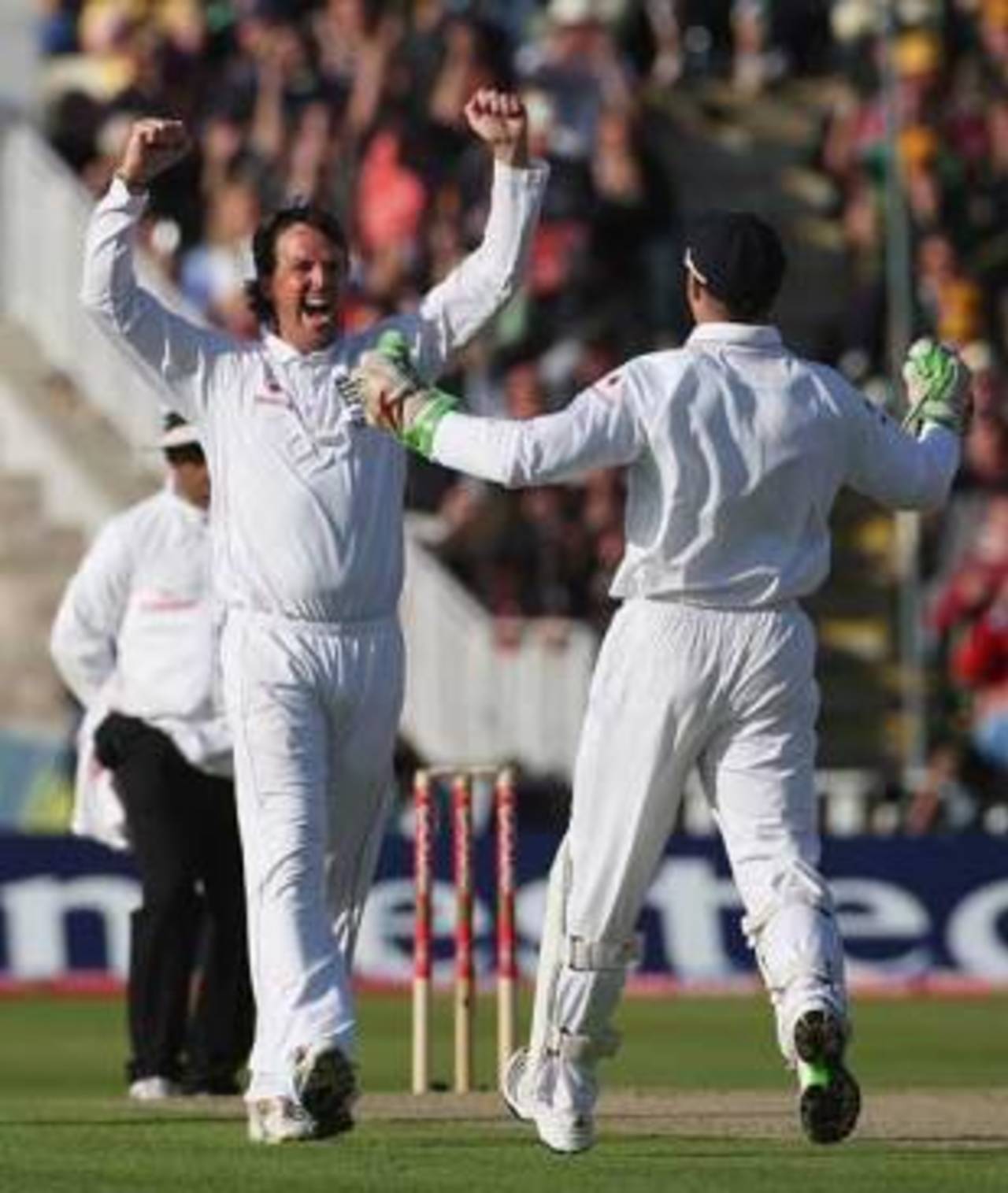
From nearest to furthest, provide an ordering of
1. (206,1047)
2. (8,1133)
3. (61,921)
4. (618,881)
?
1. (618,881)
2. (8,1133)
3. (206,1047)
4. (61,921)

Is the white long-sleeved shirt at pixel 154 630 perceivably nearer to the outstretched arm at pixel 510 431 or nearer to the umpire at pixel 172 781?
the umpire at pixel 172 781

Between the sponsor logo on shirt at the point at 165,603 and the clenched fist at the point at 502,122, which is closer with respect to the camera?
the clenched fist at the point at 502,122

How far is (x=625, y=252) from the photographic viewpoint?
2923 centimetres

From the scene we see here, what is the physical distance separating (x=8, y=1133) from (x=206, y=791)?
96.7 inches

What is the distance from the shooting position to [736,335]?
1359cm

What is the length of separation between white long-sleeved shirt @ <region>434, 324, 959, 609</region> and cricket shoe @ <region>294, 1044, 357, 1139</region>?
134 centimetres

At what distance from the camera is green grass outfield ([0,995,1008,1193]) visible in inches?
513

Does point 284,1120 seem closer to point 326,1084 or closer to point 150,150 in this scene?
point 326,1084

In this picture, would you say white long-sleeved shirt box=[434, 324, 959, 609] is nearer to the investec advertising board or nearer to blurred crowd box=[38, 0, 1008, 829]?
the investec advertising board

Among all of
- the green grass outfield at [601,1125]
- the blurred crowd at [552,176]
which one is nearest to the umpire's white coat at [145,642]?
the green grass outfield at [601,1125]

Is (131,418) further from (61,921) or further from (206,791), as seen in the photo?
(206,791)

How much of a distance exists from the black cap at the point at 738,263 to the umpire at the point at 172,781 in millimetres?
3480

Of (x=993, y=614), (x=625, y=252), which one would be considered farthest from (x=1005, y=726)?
(x=625, y=252)

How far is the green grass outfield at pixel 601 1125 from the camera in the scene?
13039mm
